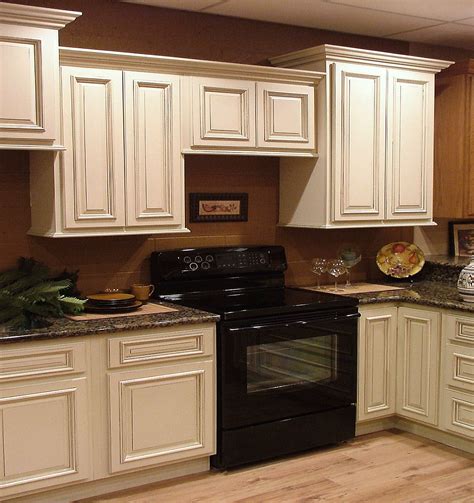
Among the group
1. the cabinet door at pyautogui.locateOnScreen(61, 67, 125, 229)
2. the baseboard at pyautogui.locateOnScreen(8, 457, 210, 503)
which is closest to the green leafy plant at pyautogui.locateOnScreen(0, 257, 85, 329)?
the cabinet door at pyautogui.locateOnScreen(61, 67, 125, 229)

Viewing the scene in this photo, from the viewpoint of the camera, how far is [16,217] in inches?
142

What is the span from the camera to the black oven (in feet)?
11.6

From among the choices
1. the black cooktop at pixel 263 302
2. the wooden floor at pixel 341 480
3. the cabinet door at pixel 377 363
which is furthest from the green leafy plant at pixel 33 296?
the cabinet door at pixel 377 363

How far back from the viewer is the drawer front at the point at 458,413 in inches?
149

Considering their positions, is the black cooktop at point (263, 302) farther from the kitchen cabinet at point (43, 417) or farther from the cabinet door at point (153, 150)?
the kitchen cabinet at point (43, 417)

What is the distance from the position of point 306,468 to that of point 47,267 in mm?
1561

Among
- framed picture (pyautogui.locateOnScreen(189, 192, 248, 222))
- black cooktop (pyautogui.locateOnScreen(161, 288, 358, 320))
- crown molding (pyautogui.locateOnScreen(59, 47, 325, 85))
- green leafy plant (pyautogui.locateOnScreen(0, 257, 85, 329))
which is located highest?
crown molding (pyautogui.locateOnScreen(59, 47, 325, 85))

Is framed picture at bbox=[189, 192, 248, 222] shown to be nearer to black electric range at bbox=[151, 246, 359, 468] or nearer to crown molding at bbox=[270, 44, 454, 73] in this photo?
black electric range at bbox=[151, 246, 359, 468]

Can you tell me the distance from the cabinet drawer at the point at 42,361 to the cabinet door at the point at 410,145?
2013 mm

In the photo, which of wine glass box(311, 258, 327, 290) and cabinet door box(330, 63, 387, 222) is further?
wine glass box(311, 258, 327, 290)

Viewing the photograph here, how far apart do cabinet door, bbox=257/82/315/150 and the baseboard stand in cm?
163

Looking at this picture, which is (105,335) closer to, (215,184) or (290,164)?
(215,184)

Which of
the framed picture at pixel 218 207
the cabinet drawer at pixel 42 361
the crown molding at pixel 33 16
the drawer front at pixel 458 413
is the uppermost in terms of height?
the crown molding at pixel 33 16

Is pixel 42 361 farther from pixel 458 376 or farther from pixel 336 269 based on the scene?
pixel 458 376
